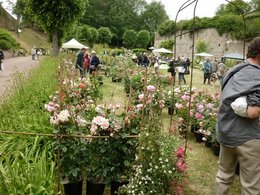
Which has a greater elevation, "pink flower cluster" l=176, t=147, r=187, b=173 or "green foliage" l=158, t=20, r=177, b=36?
"green foliage" l=158, t=20, r=177, b=36

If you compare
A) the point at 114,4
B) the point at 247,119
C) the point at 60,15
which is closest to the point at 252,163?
the point at 247,119

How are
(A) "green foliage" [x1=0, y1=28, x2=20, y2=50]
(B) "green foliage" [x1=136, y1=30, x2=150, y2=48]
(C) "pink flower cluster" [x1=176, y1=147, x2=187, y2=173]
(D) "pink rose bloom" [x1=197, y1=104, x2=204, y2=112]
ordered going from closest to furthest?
1. (C) "pink flower cluster" [x1=176, y1=147, x2=187, y2=173]
2. (D) "pink rose bloom" [x1=197, y1=104, x2=204, y2=112]
3. (A) "green foliage" [x1=0, y1=28, x2=20, y2=50]
4. (B) "green foliage" [x1=136, y1=30, x2=150, y2=48]

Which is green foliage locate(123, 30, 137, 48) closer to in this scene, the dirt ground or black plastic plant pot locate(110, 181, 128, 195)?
the dirt ground

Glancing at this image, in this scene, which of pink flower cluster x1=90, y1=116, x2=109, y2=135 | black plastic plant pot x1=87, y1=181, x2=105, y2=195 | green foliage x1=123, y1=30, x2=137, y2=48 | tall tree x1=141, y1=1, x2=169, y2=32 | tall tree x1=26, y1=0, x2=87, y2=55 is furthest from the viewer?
tall tree x1=141, y1=1, x2=169, y2=32

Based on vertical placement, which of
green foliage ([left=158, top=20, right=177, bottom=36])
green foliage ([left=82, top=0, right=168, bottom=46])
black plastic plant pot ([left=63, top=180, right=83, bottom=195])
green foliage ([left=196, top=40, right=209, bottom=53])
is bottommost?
black plastic plant pot ([left=63, top=180, right=83, bottom=195])

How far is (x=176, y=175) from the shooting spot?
8.82 feet

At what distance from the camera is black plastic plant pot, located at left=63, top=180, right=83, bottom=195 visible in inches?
120

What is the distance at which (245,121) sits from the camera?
238cm

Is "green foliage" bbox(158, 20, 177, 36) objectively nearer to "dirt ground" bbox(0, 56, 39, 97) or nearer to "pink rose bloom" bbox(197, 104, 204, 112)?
"dirt ground" bbox(0, 56, 39, 97)

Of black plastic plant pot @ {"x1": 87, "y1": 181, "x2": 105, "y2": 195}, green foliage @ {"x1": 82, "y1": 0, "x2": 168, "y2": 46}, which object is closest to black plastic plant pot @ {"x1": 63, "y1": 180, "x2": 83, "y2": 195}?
black plastic plant pot @ {"x1": 87, "y1": 181, "x2": 105, "y2": 195}

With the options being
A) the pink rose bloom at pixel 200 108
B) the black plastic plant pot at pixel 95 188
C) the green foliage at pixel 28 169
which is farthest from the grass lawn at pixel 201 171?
the green foliage at pixel 28 169

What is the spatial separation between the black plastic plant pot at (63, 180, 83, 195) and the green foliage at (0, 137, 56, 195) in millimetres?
223

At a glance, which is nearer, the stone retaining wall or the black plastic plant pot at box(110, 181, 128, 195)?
the black plastic plant pot at box(110, 181, 128, 195)

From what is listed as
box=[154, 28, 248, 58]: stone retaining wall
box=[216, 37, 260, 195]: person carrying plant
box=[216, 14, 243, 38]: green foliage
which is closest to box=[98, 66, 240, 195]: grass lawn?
box=[216, 37, 260, 195]: person carrying plant
